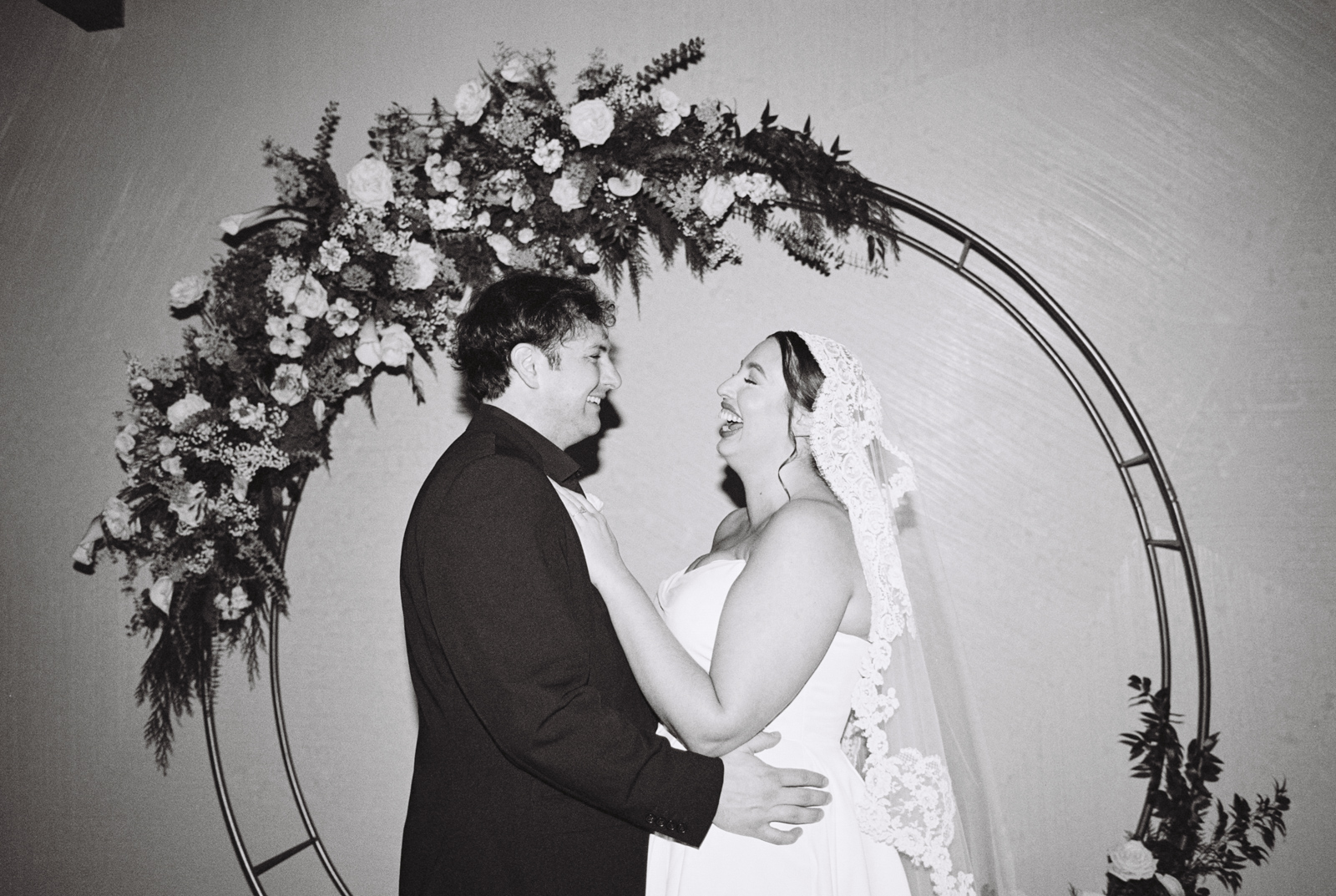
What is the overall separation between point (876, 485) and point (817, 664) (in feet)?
1.37

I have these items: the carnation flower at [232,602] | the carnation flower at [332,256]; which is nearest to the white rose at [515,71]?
the carnation flower at [332,256]

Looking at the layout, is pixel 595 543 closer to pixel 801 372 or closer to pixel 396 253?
pixel 801 372

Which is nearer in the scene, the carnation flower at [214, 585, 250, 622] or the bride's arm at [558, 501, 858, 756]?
the bride's arm at [558, 501, 858, 756]

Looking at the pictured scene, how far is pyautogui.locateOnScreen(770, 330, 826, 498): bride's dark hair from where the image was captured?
2.27 meters

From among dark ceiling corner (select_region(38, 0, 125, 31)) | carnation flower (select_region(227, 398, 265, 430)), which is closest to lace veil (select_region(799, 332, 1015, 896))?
carnation flower (select_region(227, 398, 265, 430))

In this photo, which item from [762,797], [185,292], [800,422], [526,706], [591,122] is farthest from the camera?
[185,292]

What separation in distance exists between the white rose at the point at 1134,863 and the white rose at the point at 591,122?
2.34 metres

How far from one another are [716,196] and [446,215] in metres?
0.83

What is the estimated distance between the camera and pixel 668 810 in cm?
179

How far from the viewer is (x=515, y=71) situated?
8.76ft

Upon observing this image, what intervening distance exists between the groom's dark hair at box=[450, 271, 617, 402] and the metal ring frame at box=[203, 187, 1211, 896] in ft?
3.53

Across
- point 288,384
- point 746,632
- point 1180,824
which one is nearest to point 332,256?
point 288,384

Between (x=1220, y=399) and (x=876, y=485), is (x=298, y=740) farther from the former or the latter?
(x=1220, y=399)

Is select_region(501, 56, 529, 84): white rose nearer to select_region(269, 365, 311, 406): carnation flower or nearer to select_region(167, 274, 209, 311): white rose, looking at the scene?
select_region(269, 365, 311, 406): carnation flower
